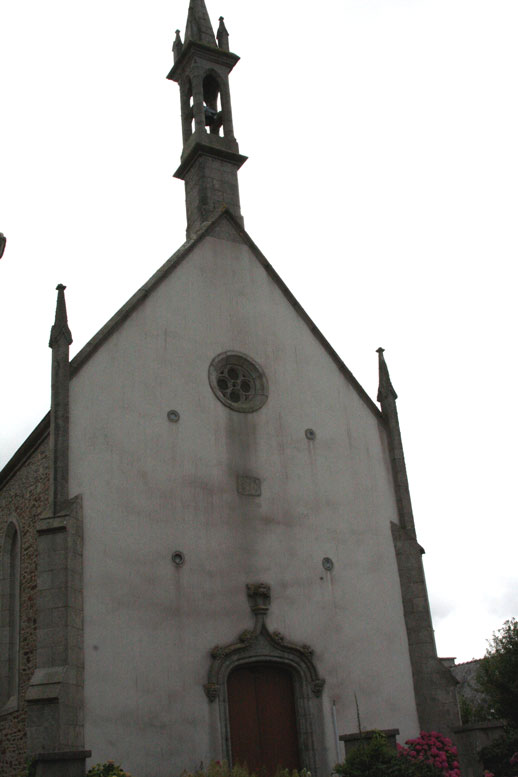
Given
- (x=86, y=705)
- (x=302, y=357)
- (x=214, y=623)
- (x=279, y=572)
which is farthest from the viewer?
(x=302, y=357)

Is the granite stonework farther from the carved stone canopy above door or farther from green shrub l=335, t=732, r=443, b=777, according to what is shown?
green shrub l=335, t=732, r=443, b=777

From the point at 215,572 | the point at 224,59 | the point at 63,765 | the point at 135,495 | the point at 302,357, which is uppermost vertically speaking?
the point at 224,59

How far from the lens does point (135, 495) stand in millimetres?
15930

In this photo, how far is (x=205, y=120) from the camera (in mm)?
22469

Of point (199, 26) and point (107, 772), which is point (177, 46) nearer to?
point (199, 26)

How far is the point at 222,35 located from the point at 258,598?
51.9 feet

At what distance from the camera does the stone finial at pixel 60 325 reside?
53.3ft

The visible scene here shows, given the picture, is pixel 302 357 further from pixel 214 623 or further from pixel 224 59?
pixel 224 59

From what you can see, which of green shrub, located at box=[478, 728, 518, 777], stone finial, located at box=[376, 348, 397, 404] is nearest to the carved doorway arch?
green shrub, located at box=[478, 728, 518, 777]

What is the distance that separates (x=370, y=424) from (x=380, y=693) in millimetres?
5866

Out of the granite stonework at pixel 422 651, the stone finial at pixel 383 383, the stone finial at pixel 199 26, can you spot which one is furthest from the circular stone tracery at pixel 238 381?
the stone finial at pixel 199 26

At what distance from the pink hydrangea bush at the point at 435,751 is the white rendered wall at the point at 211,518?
1217mm

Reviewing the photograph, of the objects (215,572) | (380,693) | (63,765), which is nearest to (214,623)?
(215,572)

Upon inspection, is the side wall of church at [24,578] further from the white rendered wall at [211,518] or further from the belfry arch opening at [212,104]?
the belfry arch opening at [212,104]
